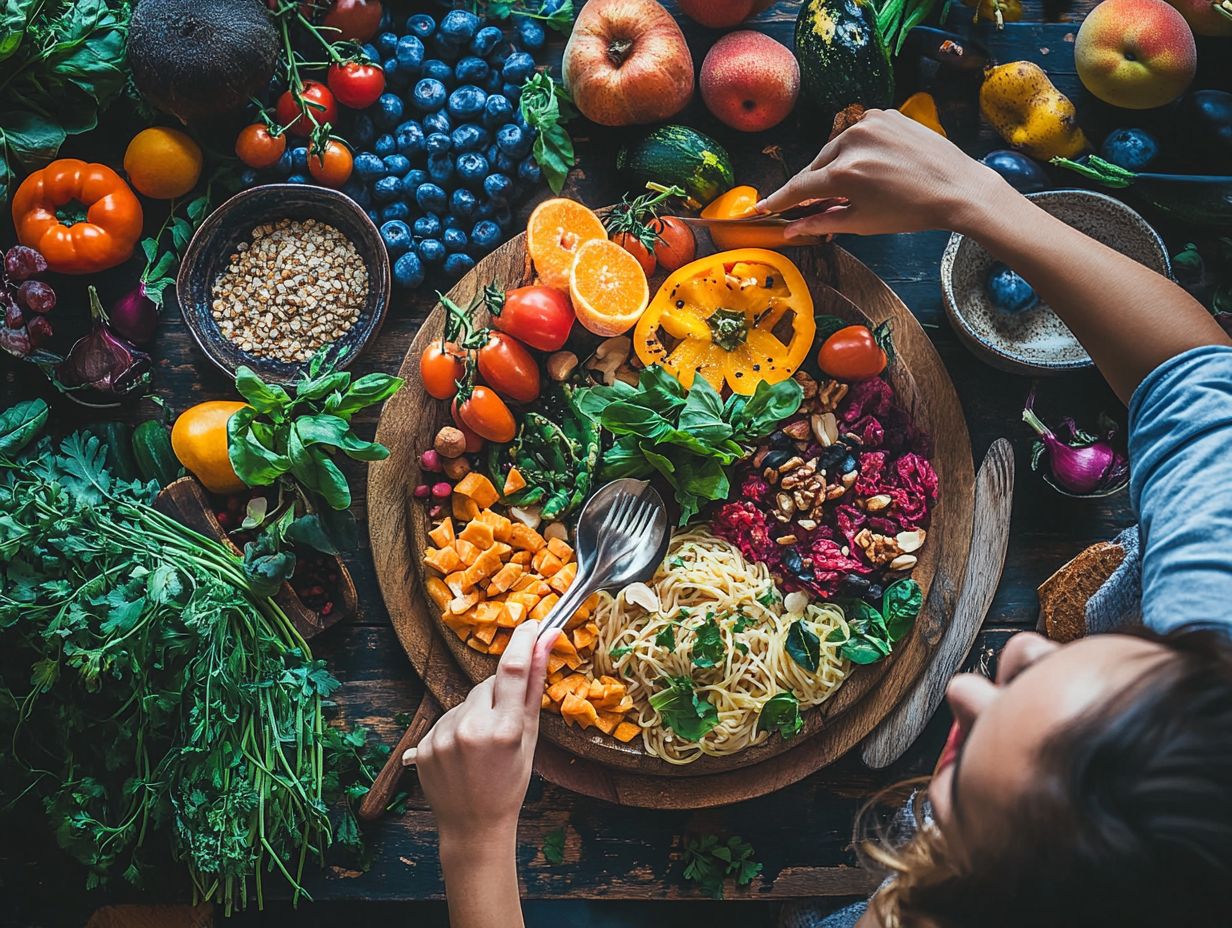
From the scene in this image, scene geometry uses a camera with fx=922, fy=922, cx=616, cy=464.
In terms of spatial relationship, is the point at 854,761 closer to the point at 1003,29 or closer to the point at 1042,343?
the point at 1042,343

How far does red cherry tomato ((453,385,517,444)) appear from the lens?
6.92ft

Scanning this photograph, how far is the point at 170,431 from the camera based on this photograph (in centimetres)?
229

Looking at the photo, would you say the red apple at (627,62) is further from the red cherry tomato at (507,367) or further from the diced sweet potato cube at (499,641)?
the diced sweet potato cube at (499,641)

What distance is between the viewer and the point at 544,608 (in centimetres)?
210

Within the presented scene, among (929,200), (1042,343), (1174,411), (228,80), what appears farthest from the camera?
(1042,343)

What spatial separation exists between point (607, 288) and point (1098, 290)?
1.00 metres

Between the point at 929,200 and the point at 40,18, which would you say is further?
the point at 40,18

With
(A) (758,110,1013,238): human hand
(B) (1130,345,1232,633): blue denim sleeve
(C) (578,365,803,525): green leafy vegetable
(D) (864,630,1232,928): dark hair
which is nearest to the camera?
(D) (864,630,1232,928): dark hair

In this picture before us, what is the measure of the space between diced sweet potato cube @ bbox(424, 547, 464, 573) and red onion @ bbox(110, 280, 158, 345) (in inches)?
36.0

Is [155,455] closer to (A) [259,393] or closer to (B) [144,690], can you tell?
(A) [259,393]

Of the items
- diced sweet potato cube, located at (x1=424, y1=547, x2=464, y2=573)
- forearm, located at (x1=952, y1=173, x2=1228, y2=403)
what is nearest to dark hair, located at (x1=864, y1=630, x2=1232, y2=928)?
forearm, located at (x1=952, y1=173, x2=1228, y2=403)

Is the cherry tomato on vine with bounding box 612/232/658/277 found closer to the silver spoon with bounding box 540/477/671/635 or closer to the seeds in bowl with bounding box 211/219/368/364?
the silver spoon with bounding box 540/477/671/635

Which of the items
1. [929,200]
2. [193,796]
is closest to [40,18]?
[193,796]

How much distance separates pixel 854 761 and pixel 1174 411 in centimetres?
114
